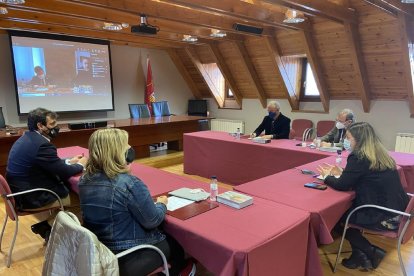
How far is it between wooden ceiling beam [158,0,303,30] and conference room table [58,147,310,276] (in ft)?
8.91

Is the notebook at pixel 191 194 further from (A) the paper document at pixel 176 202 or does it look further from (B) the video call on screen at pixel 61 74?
(B) the video call on screen at pixel 61 74

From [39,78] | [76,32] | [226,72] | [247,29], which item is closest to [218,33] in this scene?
[247,29]

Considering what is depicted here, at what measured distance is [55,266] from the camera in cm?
139

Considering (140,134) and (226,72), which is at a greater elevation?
(226,72)

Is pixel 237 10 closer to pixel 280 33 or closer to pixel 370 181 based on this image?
pixel 280 33

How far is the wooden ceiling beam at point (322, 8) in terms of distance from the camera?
11.5ft

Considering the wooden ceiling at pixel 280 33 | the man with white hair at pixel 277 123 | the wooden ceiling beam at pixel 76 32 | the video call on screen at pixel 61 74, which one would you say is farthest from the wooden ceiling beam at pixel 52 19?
the man with white hair at pixel 277 123

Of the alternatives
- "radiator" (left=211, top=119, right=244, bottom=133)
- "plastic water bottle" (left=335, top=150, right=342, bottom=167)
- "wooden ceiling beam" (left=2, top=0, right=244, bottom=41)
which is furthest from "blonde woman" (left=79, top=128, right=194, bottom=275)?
"radiator" (left=211, top=119, right=244, bottom=133)

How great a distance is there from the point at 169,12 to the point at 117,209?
11.7 ft

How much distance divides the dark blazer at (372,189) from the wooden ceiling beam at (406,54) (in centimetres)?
271

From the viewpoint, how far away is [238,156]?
164 inches

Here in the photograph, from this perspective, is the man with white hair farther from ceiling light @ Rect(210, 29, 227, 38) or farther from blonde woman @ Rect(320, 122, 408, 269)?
blonde woman @ Rect(320, 122, 408, 269)

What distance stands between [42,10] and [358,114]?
5.35m

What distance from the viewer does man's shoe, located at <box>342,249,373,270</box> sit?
2.29m
